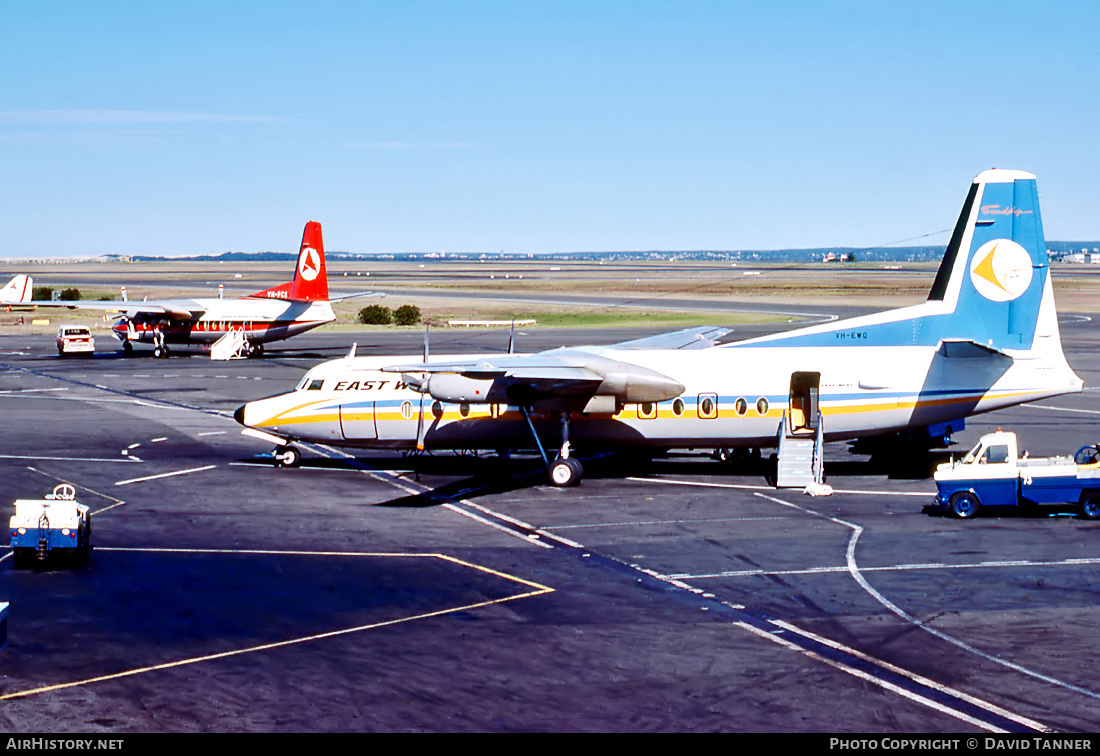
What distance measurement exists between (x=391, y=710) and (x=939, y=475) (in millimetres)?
17342

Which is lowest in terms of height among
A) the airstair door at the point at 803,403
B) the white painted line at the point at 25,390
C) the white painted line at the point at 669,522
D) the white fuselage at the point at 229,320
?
the white painted line at the point at 669,522

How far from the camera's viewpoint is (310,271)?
71062mm

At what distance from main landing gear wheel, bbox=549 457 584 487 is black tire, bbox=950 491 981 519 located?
34.0ft

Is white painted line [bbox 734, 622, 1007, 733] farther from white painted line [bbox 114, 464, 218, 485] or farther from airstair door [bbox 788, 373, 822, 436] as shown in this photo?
white painted line [bbox 114, 464, 218, 485]

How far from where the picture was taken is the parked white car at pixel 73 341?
236 ft

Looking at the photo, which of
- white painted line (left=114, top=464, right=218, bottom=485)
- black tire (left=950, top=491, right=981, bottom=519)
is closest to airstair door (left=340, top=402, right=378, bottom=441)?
white painted line (left=114, top=464, right=218, bottom=485)

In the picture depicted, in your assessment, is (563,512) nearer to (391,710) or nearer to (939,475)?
(939,475)

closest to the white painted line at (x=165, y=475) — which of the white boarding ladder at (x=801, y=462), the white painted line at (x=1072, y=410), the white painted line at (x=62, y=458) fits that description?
the white painted line at (x=62, y=458)

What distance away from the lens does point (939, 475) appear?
28.1 meters

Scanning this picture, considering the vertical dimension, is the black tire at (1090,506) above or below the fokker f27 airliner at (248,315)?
below

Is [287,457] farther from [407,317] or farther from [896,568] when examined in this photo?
[407,317]

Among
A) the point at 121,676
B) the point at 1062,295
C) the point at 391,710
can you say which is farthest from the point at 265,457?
the point at 1062,295

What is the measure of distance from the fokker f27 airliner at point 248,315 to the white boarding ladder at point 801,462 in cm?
4371

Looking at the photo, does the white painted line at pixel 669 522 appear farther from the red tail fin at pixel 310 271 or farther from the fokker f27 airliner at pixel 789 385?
the red tail fin at pixel 310 271
